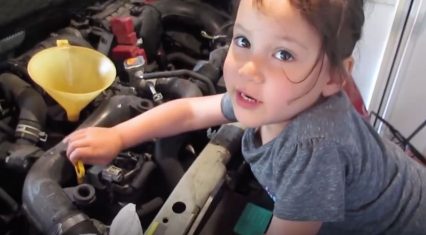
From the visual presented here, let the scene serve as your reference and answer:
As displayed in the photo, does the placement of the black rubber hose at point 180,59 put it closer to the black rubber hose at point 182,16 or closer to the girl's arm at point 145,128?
the black rubber hose at point 182,16

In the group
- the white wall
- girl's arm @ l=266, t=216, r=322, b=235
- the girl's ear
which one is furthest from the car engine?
the white wall

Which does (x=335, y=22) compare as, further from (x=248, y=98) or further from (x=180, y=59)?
(x=180, y=59)

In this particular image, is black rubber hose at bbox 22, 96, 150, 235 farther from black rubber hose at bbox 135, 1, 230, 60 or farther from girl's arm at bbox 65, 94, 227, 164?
black rubber hose at bbox 135, 1, 230, 60

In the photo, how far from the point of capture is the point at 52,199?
0.64 m

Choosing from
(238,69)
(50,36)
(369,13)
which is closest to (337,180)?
(238,69)

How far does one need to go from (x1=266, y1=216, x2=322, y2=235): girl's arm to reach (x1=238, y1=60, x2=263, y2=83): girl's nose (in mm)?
218

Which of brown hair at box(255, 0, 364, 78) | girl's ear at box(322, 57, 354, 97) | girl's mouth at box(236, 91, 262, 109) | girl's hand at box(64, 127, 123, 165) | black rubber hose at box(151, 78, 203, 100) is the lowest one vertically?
black rubber hose at box(151, 78, 203, 100)

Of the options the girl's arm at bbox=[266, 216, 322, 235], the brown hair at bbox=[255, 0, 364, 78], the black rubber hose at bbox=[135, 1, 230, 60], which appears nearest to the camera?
the brown hair at bbox=[255, 0, 364, 78]

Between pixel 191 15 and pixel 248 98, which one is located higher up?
pixel 248 98

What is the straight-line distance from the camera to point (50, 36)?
3.04 ft

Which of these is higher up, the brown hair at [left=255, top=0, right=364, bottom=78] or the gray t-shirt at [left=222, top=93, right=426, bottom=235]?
the brown hair at [left=255, top=0, right=364, bottom=78]

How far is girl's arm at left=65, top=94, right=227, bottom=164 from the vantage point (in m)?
0.72

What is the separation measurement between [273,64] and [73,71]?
42 centimetres

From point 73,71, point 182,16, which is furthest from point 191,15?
point 73,71
